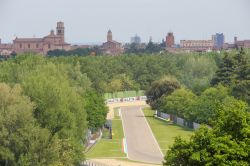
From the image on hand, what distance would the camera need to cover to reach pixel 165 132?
85.4m

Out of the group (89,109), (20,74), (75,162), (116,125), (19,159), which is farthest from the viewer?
(116,125)

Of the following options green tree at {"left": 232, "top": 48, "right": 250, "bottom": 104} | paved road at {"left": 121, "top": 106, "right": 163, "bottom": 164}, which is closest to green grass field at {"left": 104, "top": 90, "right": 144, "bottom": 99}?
paved road at {"left": 121, "top": 106, "right": 163, "bottom": 164}

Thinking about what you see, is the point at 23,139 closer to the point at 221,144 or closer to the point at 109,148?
the point at 109,148

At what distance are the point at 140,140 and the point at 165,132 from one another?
793cm

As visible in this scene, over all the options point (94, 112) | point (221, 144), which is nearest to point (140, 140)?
point (94, 112)

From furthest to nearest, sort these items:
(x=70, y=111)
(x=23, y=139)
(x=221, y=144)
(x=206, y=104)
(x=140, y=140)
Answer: (x=206, y=104) → (x=140, y=140) → (x=70, y=111) → (x=23, y=139) → (x=221, y=144)

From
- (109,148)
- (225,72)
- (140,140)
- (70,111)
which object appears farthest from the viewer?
(225,72)

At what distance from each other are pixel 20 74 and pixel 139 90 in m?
83.5

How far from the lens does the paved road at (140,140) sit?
6469cm

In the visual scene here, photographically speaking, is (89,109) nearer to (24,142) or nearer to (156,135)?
(156,135)

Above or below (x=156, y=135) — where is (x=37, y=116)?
above

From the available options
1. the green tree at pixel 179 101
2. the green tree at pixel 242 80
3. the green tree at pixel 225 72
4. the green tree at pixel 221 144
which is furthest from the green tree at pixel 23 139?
the green tree at pixel 225 72

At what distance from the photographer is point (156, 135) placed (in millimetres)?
82375

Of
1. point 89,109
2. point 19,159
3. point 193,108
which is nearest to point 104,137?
point 89,109
